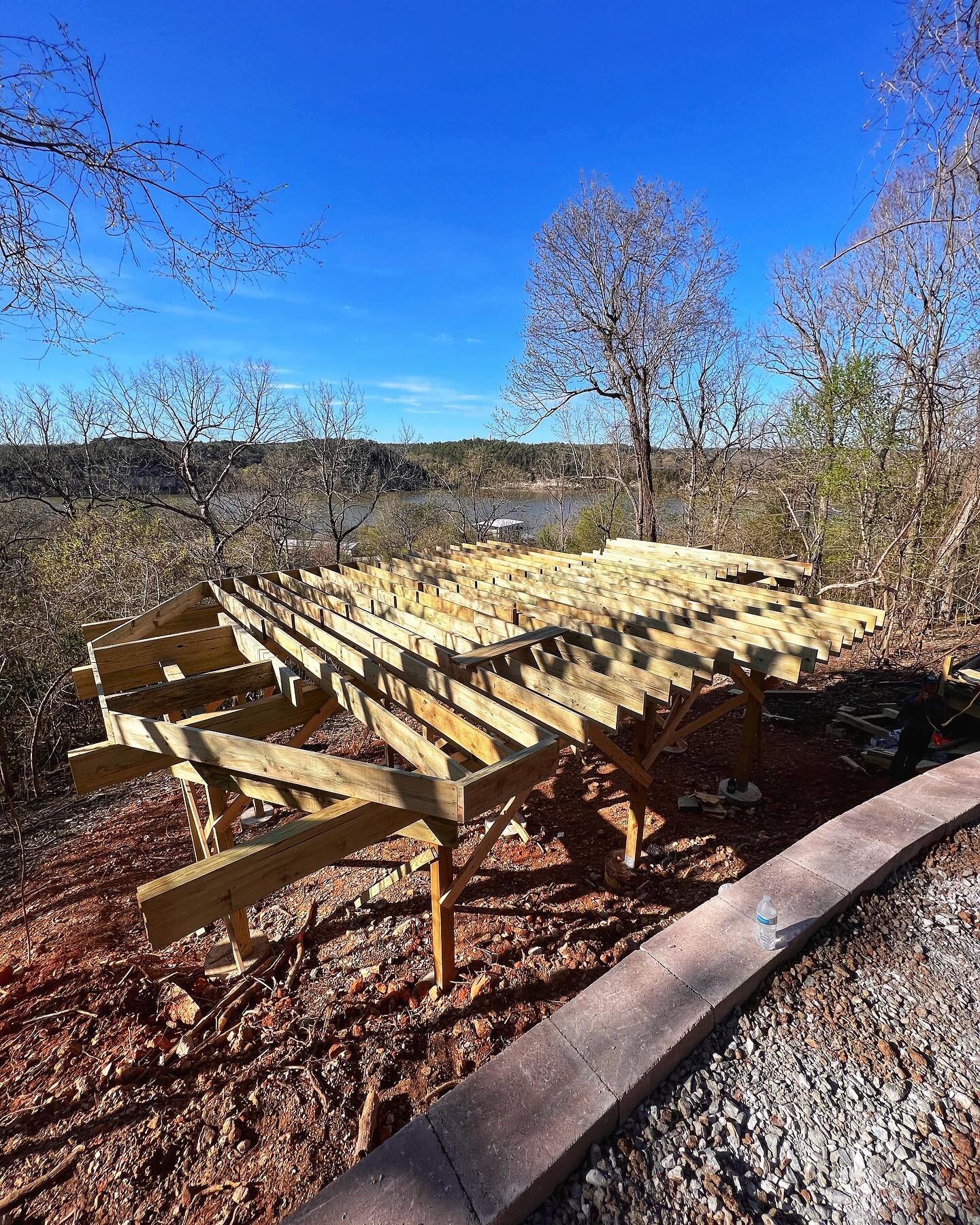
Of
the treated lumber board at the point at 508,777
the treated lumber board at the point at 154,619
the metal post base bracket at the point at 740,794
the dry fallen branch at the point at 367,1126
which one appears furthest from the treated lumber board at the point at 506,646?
the treated lumber board at the point at 154,619

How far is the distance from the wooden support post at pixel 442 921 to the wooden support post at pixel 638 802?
1.75 m

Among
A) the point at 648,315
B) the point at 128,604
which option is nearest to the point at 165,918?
the point at 128,604

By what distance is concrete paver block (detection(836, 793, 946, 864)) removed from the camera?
10.8ft

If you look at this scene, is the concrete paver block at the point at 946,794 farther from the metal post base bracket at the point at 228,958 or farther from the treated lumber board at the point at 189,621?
the treated lumber board at the point at 189,621

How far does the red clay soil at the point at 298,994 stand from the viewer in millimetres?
2266

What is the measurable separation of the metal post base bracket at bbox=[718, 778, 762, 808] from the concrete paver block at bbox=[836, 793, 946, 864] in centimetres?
159

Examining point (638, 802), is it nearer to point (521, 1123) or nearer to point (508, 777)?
point (508, 777)

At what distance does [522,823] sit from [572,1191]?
3458mm

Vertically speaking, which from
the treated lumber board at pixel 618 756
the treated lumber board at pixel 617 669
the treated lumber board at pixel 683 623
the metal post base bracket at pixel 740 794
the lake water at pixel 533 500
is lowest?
the metal post base bracket at pixel 740 794

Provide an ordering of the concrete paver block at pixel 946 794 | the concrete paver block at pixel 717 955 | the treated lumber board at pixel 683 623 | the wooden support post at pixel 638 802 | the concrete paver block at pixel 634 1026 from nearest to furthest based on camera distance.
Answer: the concrete paver block at pixel 634 1026, the concrete paver block at pixel 717 955, the concrete paver block at pixel 946 794, the treated lumber board at pixel 683 623, the wooden support post at pixel 638 802

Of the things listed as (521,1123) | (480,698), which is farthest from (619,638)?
(521,1123)

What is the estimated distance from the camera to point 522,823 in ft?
17.1

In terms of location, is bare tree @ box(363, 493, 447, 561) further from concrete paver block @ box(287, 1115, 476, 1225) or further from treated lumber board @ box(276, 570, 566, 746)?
concrete paver block @ box(287, 1115, 476, 1225)

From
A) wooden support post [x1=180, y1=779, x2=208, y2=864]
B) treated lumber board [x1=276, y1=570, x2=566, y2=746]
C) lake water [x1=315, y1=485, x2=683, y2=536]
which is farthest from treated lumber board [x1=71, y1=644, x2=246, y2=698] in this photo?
lake water [x1=315, y1=485, x2=683, y2=536]
